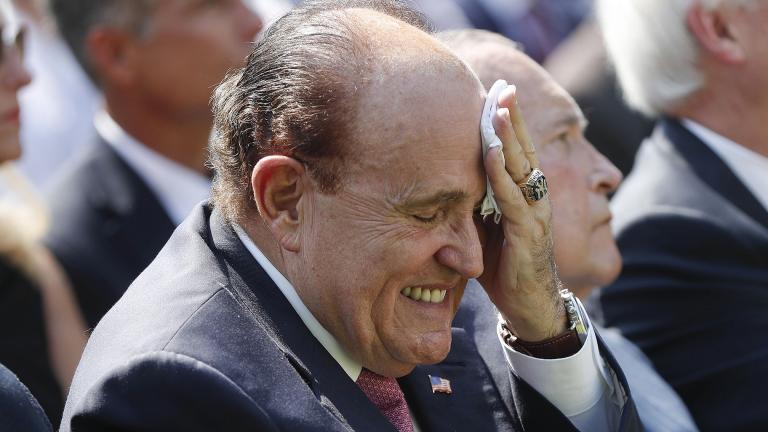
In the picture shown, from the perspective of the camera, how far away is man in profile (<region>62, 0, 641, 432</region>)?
7.97 feet

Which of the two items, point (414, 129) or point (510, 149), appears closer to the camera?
point (414, 129)

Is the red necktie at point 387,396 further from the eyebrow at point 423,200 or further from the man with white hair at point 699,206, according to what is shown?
the man with white hair at point 699,206

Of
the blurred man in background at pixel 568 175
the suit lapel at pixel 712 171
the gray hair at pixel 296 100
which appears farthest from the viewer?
the suit lapel at pixel 712 171

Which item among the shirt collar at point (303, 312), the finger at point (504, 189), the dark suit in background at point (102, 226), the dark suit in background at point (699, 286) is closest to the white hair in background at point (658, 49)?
the dark suit in background at point (699, 286)

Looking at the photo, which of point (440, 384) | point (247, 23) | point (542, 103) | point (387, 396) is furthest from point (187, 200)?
point (387, 396)

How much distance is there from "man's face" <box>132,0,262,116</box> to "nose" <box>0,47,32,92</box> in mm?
1169

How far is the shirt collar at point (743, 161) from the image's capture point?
4.22 metres

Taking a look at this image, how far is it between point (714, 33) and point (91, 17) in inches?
105

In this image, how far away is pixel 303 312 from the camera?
2684 millimetres

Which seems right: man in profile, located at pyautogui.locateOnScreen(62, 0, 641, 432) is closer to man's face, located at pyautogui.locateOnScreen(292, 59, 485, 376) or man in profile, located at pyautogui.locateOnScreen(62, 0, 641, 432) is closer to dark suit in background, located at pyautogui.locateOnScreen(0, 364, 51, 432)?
man's face, located at pyautogui.locateOnScreen(292, 59, 485, 376)

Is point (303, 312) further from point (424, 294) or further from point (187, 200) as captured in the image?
point (187, 200)

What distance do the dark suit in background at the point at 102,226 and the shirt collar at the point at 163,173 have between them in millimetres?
80

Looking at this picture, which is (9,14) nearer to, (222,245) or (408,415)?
(222,245)

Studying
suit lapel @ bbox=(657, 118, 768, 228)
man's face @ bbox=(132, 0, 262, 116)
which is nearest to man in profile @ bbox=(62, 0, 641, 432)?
suit lapel @ bbox=(657, 118, 768, 228)
